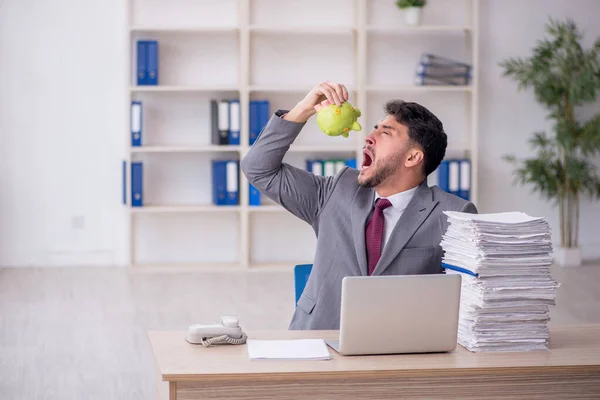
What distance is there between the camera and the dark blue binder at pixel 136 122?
6590 mm

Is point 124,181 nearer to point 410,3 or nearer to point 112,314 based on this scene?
point 112,314

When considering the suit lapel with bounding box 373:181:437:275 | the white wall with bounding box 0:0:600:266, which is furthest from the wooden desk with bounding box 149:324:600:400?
the white wall with bounding box 0:0:600:266

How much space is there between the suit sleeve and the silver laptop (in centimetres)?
75

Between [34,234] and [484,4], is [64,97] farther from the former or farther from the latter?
[484,4]

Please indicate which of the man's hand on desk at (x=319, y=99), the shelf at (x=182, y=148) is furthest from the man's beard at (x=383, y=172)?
the shelf at (x=182, y=148)

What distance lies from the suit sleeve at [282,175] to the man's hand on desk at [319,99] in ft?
0.10

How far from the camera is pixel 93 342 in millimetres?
4680

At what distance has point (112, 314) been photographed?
5.34 meters

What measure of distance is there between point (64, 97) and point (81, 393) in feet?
11.4

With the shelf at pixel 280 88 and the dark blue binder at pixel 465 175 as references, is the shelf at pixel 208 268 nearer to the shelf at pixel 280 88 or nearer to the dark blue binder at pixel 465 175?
the shelf at pixel 280 88

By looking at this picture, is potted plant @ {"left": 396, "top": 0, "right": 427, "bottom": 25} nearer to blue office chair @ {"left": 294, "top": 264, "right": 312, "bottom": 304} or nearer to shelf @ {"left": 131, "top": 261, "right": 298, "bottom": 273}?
shelf @ {"left": 131, "top": 261, "right": 298, "bottom": 273}

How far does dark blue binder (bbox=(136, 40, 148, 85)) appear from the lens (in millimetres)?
6613

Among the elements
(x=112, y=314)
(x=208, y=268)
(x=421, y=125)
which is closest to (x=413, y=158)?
(x=421, y=125)

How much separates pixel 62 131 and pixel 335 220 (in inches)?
174
